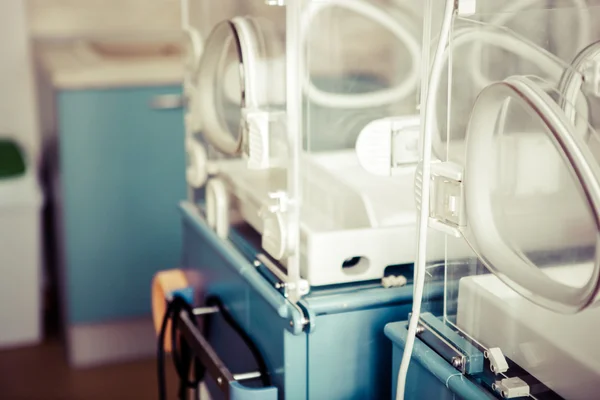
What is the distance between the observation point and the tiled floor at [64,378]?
2385 millimetres

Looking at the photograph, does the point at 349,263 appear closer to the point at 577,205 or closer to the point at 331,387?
the point at 331,387

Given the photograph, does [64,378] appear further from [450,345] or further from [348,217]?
[450,345]

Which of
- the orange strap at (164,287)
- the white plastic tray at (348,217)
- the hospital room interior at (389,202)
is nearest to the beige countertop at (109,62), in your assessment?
the hospital room interior at (389,202)

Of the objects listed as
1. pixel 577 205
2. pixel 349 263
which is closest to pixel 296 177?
pixel 349 263

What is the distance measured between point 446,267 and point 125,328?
179cm

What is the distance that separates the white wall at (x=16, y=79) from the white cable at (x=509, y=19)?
7.64 feet

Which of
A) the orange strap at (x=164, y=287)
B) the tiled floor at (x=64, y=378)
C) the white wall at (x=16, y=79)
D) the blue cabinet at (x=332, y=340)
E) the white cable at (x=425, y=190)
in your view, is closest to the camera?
the white cable at (x=425, y=190)

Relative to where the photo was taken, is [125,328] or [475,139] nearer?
[475,139]

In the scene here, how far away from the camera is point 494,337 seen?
946mm

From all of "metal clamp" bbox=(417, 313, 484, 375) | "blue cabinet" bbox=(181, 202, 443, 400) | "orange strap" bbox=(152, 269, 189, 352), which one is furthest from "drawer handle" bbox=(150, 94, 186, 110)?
"metal clamp" bbox=(417, 313, 484, 375)

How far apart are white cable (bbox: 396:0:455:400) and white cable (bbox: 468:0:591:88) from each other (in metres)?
0.04

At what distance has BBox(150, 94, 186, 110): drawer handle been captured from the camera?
250cm

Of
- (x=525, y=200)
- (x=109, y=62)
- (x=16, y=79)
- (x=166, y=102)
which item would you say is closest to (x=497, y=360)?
(x=525, y=200)

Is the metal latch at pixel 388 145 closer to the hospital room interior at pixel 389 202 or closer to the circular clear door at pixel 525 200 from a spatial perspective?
the hospital room interior at pixel 389 202
